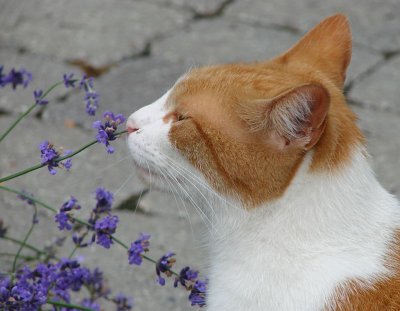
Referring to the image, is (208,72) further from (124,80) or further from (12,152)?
(124,80)

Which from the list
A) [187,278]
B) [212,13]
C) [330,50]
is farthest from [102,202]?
[212,13]

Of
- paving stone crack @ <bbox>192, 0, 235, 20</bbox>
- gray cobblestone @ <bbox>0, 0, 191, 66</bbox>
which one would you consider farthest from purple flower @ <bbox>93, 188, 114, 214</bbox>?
paving stone crack @ <bbox>192, 0, 235, 20</bbox>

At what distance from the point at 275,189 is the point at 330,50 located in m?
0.46

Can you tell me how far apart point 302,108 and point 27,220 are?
1624mm

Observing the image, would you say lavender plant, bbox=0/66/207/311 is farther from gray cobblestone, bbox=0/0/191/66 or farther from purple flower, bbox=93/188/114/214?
gray cobblestone, bbox=0/0/191/66

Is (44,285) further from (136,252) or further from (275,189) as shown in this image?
(275,189)

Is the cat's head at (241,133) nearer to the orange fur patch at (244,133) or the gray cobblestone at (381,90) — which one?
the orange fur patch at (244,133)

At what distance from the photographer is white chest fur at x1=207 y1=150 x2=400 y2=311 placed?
1827 millimetres

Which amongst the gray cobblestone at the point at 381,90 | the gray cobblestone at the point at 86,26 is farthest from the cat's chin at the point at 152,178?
the gray cobblestone at the point at 86,26

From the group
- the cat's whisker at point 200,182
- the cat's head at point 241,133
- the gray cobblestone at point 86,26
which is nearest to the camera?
the cat's head at point 241,133

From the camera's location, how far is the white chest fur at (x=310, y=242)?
1827 mm

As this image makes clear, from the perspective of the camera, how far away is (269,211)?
73.9 inches

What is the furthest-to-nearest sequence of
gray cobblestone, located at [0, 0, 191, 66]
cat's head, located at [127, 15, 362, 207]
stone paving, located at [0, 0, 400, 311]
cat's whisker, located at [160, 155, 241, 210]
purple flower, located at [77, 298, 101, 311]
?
gray cobblestone, located at [0, 0, 191, 66]
stone paving, located at [0, 0, 400, 311]
purple flower, located at [77, 298, 101, 311]
cat's whisker, located at [160, 155, 241, 210]
cat's head, located at [127, 15, 362, 207]

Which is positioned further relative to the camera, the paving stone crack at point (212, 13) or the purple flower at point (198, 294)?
the paving stone crack at point (212, 13)
